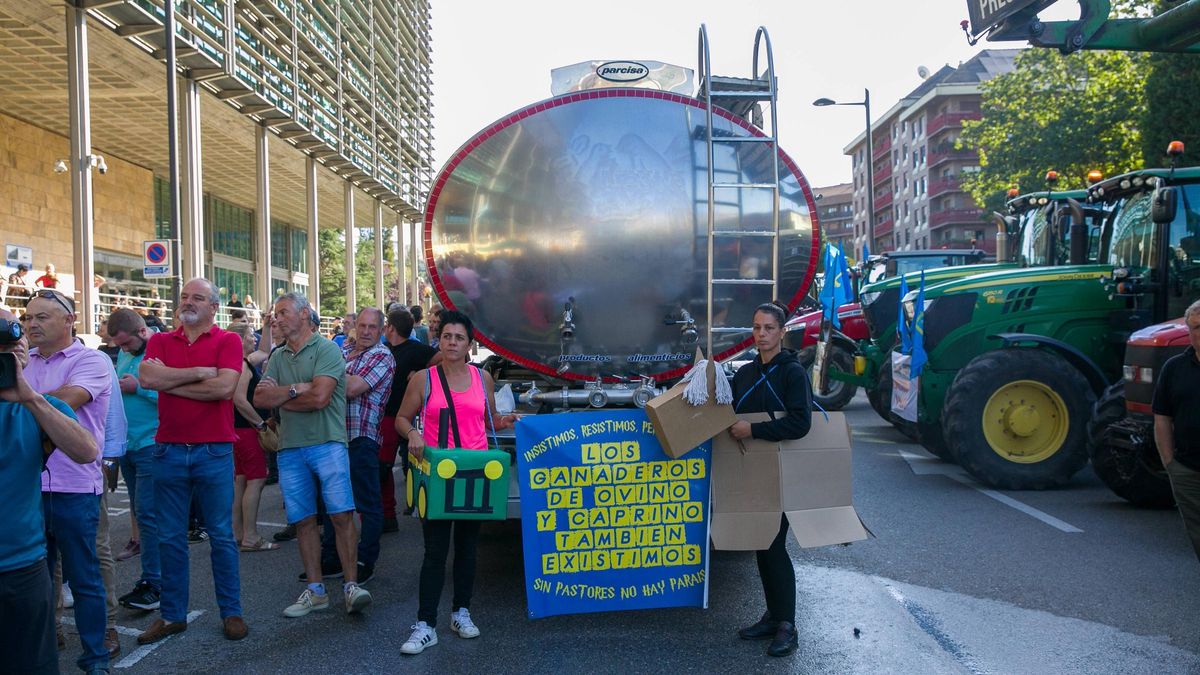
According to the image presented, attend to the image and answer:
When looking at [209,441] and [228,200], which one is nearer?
[209,441]

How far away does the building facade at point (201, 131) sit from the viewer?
1986cm

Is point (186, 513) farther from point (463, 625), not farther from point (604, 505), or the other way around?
point (604, 505)

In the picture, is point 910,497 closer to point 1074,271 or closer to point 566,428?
point 1074,271

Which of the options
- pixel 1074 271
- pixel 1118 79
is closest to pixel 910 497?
pixel 1074 271

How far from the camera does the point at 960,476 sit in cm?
993

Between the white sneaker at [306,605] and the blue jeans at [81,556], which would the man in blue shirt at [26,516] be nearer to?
the blue jeans at [81,556]

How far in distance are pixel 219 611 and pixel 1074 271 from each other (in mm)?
8281

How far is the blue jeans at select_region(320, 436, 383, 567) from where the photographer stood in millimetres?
6496

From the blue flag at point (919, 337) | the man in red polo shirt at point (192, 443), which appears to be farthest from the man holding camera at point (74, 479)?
the blue flag at point (919, 337)

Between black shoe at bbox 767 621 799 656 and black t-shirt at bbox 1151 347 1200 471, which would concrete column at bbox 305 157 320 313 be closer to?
black shoe at bbox 767 621 799 656

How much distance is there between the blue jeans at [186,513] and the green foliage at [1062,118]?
30.8 meters

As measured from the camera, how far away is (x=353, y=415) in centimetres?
650

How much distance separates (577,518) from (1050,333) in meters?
6.48

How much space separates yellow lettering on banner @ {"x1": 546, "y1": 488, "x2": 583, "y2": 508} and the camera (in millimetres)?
2722
